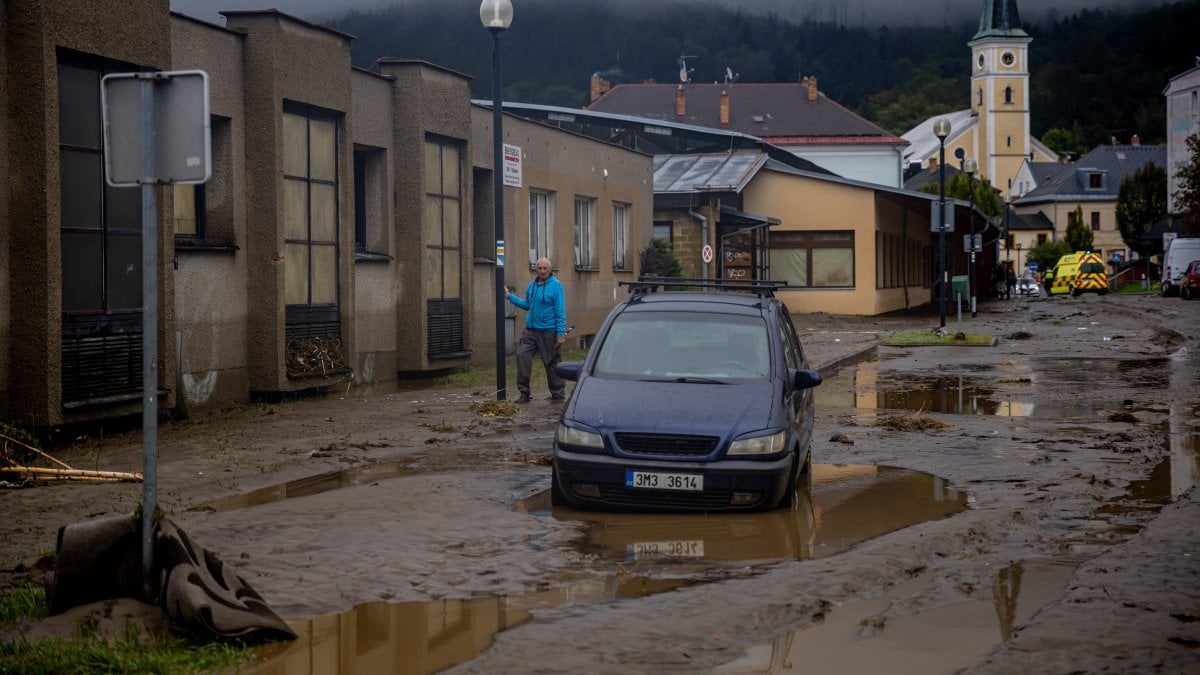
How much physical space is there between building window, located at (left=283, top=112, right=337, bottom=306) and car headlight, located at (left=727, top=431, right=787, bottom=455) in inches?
365

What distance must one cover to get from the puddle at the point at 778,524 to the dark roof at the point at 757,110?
76.4 metres

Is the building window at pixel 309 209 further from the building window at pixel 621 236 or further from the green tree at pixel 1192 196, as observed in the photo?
the green tree at pixel 1192 196

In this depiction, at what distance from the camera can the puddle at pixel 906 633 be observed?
231 inches

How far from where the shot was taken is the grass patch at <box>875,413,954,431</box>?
14.8 metres

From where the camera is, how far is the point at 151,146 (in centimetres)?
654

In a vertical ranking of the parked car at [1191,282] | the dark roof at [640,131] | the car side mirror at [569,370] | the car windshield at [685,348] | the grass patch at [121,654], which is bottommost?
the grass patch at [121,654]

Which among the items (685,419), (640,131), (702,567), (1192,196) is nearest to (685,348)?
(685,419)

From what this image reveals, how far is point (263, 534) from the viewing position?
8625 millimetres

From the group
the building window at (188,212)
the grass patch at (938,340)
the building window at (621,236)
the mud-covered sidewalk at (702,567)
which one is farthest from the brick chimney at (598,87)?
the mud-covered sidewalk at (702,567)

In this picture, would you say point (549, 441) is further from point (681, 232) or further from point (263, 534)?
point (681, 232)

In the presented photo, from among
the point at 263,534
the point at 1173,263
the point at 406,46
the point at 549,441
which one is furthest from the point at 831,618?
the point at 406,46

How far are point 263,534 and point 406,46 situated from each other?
115645 mm

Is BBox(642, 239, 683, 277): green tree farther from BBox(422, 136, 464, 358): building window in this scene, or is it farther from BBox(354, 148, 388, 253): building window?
BBox(354, 148, 388, 253): building window

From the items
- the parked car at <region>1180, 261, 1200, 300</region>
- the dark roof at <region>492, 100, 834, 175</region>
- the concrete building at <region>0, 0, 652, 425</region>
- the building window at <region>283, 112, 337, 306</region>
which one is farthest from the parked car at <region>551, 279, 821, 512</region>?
the parked car at <region>1180, 261, 1200, 300</region>
